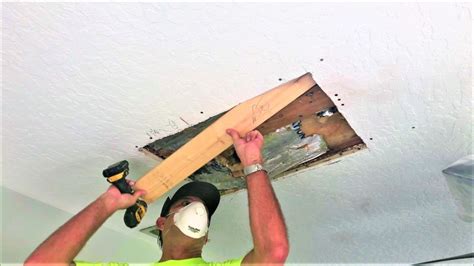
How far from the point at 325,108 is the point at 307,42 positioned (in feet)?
1.13

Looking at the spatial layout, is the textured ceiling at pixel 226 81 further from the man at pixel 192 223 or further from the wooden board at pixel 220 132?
the man at pixel 192 223

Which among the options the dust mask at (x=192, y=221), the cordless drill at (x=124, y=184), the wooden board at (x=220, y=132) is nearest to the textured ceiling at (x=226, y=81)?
the wooden board at (x=220, y=132)

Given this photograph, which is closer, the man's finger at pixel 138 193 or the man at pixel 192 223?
the man at pixel 192 223

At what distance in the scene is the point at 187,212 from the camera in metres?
1.52

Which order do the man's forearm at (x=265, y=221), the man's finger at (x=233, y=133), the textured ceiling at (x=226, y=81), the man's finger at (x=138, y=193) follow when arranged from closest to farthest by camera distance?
the textured ceiling at (x=226, y=81)
the man's forearm at (x=265, y=221)
the man's finger at (x=233, y=133)
the man's finger at (x=138, y=193)

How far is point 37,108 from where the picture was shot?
1.42 metres

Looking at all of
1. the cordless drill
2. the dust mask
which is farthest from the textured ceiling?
the dust mask

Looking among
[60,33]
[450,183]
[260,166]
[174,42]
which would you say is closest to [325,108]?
[260,166]

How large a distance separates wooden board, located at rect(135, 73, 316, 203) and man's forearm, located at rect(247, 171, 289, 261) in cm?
16

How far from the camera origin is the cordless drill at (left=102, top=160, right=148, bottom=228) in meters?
1.39

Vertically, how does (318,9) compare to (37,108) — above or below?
below

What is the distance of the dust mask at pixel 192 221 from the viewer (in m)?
1.51

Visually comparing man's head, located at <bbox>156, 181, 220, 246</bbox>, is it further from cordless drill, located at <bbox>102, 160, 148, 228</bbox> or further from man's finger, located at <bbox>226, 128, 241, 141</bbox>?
man's finger, located at <bbox>226, 128, 241, 141</bbox>

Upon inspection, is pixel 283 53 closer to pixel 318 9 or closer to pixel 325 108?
pixel 318 9
